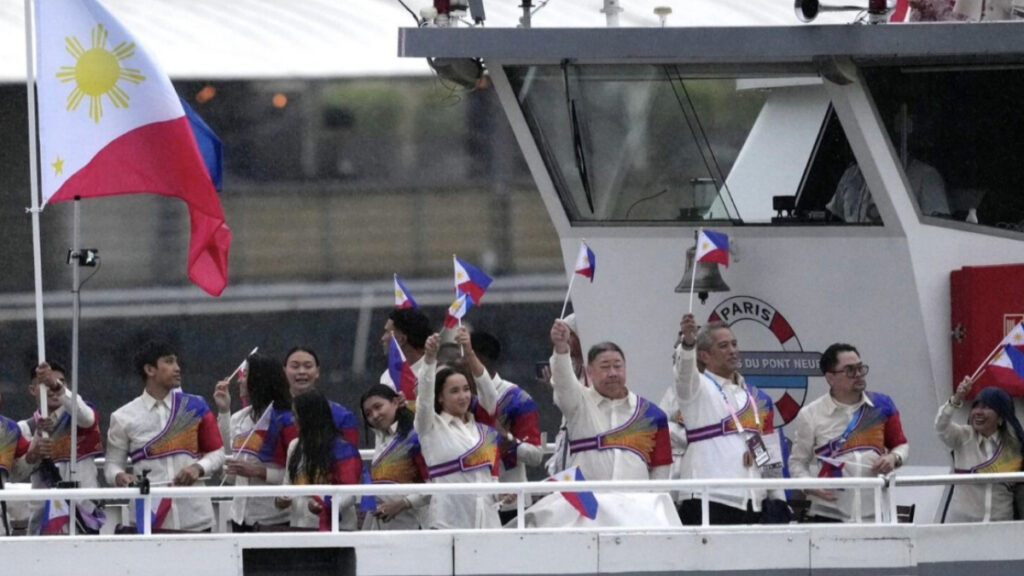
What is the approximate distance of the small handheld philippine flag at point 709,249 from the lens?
11.1 m

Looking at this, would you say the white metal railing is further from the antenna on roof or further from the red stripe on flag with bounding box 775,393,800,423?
the antenna on roof

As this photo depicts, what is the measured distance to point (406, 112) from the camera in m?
26.1

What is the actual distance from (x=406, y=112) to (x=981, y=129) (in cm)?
1554

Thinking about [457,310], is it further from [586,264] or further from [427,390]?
[427,390]

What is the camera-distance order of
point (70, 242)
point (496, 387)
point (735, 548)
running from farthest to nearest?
point (70, 242), point (496, 387), point (735, 548)

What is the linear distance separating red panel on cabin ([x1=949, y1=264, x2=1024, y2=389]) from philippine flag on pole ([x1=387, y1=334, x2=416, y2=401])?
111 inches

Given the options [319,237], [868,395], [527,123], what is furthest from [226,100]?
[868,395]

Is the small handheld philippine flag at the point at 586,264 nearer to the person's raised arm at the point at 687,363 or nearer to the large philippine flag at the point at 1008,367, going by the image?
the person's raised arm at the point at 687,363

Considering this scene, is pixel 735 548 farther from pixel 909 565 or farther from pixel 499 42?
pixel 499 42

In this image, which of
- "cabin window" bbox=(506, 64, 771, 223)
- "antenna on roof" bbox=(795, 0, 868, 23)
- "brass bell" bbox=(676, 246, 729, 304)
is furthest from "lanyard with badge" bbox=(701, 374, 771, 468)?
"antenna on roof" bbox=(795, 0, 868, 23)

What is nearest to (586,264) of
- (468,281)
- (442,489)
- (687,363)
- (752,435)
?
(468,281)

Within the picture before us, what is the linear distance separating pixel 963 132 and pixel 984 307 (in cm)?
91

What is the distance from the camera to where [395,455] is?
10141 millimetres

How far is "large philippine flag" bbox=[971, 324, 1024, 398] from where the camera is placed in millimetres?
10398
